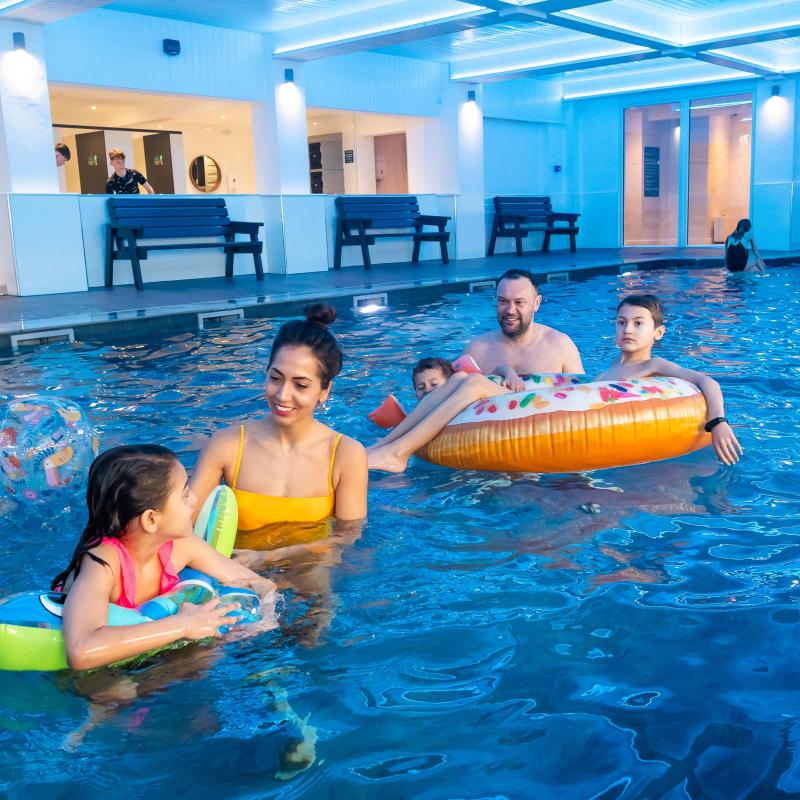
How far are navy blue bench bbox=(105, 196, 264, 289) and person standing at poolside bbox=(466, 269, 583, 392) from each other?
24.5 ft

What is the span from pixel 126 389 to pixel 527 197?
13324 millimetres

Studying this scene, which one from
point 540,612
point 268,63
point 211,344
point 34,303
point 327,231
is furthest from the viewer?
point 327,231

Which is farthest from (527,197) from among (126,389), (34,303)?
(126,389)

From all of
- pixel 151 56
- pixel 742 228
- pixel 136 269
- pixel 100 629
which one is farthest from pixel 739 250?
pixel 100 629

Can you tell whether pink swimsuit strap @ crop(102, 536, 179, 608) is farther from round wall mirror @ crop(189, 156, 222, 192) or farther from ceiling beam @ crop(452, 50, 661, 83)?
round wall mirror @ crop(189, 156, 222, 192)

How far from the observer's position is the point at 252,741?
7.22 feet

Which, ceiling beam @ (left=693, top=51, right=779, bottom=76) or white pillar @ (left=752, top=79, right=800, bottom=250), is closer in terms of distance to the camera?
ceiling beam @ (left=693, top=51, right=779, bottom=76)

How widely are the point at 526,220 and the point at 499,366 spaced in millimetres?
13312

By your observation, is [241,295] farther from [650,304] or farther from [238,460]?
[238,460]

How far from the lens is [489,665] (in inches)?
101

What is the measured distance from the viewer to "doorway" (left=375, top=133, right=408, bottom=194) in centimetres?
1934

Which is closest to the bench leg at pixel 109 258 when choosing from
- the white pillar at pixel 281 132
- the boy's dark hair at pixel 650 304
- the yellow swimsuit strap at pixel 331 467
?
the white pillar at pixel 281 132

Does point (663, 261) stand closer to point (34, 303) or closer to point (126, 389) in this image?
point (34, 303)

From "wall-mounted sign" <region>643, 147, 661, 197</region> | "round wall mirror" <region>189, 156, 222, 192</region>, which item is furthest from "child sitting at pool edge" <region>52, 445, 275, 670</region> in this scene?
"wall-mounted sign" <region>643, 147, 661, 197</region>
